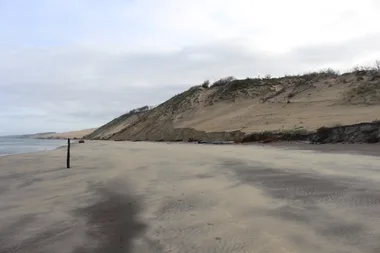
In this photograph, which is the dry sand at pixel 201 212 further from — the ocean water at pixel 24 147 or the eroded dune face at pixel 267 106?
the ocean water at pixel 24 147

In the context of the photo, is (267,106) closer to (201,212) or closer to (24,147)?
(24,147)

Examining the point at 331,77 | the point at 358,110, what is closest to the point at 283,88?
the point at 331,77

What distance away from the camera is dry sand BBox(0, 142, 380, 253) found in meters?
4.82

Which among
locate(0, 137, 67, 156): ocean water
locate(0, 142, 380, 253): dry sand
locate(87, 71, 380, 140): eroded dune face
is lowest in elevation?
locate(0, 142, 380, 253): dry sand

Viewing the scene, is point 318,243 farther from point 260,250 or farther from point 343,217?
point 343,217

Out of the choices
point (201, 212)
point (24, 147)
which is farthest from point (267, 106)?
point (201, 212)

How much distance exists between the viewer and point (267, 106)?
39375mm

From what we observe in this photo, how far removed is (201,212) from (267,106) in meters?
34.0

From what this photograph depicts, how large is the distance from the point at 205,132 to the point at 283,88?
12340 millimetres

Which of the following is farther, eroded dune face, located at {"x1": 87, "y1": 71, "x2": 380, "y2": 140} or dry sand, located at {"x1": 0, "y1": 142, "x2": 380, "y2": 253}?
eroded dune face, located at {"x1": 87, "y1": 71, "x2": 380, "y2": 140}

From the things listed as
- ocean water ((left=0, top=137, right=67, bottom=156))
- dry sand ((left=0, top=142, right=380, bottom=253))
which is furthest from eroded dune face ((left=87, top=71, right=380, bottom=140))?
dry sand ((left=0, top=142, right=380, bottom=253))

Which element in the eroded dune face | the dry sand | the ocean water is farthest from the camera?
the ocean water

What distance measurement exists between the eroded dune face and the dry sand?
16.5 meters

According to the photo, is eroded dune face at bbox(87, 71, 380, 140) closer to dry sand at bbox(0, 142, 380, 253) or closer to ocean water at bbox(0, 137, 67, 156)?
ocean water at bbox(0, 137, 67, 156)
